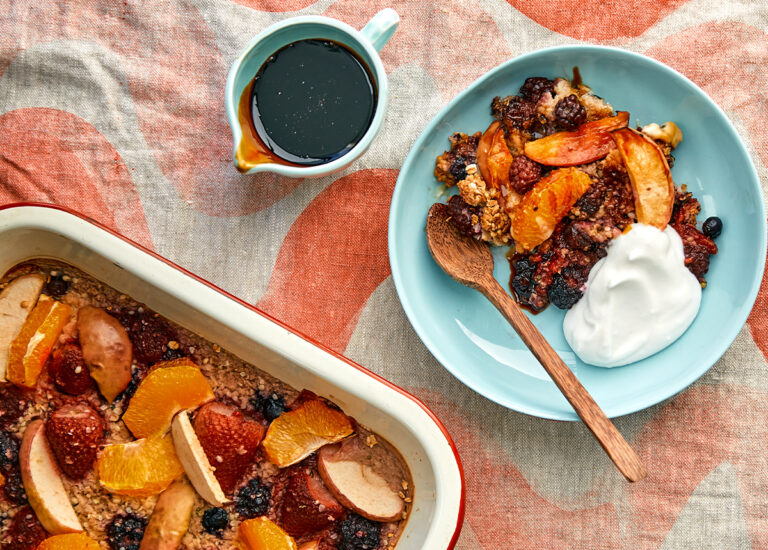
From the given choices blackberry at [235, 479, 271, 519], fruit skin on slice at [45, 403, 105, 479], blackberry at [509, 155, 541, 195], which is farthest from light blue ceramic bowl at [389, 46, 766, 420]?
fruit skin on slice at [45, 403, 105, 479]

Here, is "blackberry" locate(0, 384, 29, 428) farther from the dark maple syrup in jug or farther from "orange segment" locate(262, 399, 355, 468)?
the dark maple syrup in jug

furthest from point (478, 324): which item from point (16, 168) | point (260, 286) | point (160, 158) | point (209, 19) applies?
point (16, 168)

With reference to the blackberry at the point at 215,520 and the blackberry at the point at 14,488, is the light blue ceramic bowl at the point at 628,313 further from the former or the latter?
the blackberry at the point at 14,488

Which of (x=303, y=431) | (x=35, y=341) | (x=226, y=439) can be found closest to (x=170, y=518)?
(x=226, y=439)

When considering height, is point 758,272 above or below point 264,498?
above

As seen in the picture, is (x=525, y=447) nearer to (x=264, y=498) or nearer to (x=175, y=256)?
(x=264, y=498)

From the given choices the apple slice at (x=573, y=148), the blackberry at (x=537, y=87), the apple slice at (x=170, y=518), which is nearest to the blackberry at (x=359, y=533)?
the apple slice at (x=170, y=518)

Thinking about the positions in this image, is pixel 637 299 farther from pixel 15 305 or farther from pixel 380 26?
pixel 15 305
